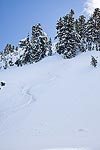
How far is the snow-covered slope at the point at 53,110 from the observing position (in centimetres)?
1728

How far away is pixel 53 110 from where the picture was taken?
79.4 ft

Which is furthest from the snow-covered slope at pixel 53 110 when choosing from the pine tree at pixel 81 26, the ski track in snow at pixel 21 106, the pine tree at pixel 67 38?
the pine tree at pixel 81 26

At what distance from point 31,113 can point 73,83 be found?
9.89 m

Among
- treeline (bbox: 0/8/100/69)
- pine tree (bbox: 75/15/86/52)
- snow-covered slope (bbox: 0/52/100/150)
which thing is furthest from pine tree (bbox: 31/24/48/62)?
snow-covered slope (bbox: 0/52/100/150)

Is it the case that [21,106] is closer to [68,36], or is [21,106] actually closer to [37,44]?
[68,36]

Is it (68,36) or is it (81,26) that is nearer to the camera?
(68,36)

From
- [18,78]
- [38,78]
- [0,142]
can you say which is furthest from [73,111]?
[18,78]

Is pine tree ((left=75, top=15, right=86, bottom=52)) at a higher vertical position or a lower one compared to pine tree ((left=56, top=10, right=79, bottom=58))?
higher

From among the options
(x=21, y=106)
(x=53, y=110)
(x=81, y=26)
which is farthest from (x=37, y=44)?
(x=53, y=110)

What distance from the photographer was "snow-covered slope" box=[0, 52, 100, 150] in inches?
680

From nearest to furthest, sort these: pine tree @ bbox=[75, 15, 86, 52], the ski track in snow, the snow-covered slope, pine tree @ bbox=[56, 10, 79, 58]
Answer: the snow-covered slope
the ski track in snow
pine tree @ bbox=[56, 10, 79, 58]
pine tree @ bbox=[75, 15, 86, 52]

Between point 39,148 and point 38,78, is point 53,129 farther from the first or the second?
point 38,78

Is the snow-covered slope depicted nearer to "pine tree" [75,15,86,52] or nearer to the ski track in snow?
the ski track in snow

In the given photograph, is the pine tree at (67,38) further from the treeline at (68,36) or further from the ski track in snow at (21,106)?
the ski track in snow at (21,106)
